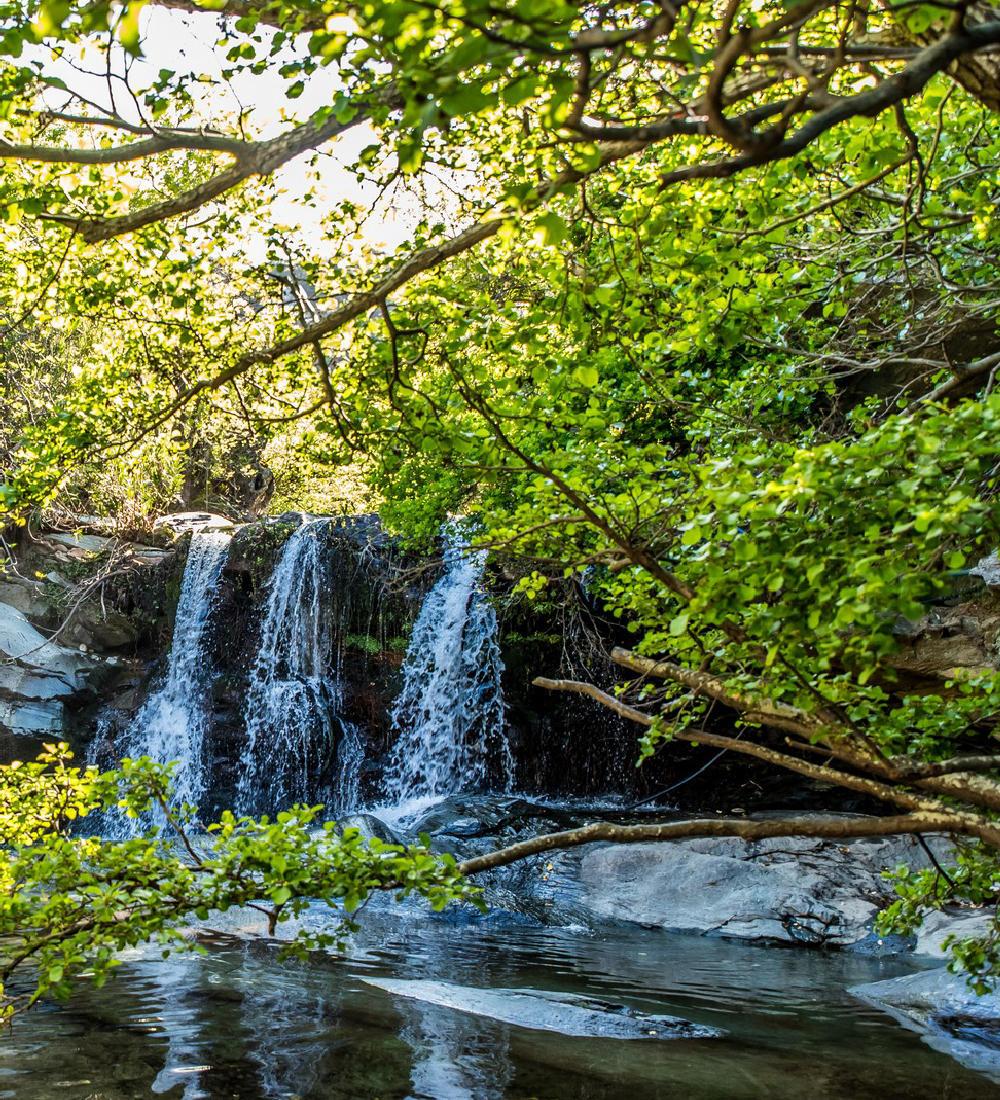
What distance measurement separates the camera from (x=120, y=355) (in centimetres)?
648

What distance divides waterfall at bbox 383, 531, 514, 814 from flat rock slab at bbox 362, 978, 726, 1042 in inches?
302

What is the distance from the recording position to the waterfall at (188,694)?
1598 cm

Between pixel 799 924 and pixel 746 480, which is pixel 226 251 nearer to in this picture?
pixel 746 480

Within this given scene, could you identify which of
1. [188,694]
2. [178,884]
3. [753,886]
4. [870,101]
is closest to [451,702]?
[188,694]

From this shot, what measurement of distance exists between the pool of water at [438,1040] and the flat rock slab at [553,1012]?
0.43 feet

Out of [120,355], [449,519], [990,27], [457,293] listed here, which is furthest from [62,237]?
[449,519]

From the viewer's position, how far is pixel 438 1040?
5934 millimetres

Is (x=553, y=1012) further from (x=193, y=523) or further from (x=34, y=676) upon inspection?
(x=193, y=523)

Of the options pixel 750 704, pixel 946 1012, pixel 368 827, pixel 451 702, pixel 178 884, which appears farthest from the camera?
pixel 451 702

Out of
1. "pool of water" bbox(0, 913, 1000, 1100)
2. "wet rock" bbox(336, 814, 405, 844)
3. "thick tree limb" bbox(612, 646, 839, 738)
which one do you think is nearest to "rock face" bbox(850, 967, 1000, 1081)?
"pool of water" bbox(0, 913, 1000, 1100)

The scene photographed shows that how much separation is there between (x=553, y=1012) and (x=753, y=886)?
4.54 m

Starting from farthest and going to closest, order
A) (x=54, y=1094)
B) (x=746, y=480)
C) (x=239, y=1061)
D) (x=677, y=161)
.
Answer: (x=677, y=161)
(x=239, y=1061)
(x=54, y=1094)
(x=746, y=480)

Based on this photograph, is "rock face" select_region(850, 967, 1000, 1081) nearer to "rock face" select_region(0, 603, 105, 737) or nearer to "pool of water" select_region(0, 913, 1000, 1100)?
"pool of water" select_region(0, 913, 1000, 1100)

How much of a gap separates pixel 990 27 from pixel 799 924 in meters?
9.13
